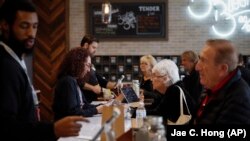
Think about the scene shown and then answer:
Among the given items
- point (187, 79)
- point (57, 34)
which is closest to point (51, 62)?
point (57, 34)

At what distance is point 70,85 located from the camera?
3580 mm

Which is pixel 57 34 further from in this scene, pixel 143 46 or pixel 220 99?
pixel 220 99

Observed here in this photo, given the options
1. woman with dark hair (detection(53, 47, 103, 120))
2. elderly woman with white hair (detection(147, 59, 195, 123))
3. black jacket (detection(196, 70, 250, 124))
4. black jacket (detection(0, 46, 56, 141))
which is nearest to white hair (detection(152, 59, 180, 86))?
elderly woman with white hair (detection(147, 59, 195, 123))

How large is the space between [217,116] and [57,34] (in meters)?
7.67

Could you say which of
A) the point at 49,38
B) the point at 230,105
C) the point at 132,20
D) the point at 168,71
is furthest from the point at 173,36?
the point at 230,105

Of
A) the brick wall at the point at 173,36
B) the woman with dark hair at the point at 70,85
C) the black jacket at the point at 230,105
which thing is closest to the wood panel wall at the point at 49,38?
the brick wall at the point at 173,36

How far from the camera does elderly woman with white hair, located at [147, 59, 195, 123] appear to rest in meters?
3.53

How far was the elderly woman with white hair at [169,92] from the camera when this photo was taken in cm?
353

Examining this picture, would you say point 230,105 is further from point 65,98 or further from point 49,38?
point 49,38

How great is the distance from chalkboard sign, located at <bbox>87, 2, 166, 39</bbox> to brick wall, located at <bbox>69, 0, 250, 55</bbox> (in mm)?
179

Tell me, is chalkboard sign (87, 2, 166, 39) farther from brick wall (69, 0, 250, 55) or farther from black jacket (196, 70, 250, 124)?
black jacket (196, 70, 250, 124)

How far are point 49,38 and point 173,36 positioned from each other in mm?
2961

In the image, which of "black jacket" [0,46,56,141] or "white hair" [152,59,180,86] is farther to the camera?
"white hair" [152,59,180,86]

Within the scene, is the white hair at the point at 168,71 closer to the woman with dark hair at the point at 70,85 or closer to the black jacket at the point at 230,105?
the woman with dark hair at the point at 70,85
